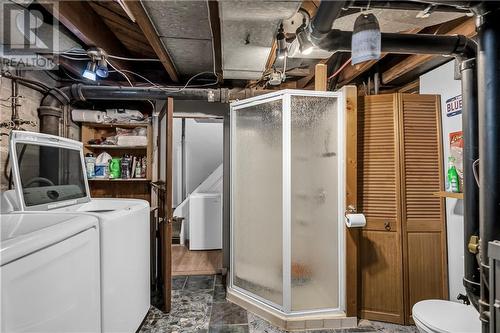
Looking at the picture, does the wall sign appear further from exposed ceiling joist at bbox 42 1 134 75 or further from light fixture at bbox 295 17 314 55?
exposed ceiling joist at bbox 42 1 134 75

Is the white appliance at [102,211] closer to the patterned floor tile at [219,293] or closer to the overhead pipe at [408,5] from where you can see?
the patterned floor tile at [219,293]

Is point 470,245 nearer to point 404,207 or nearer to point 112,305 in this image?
point 404,207

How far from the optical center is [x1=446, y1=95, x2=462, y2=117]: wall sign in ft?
6.20

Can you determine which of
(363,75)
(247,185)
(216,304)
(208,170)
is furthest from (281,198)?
(208,170)

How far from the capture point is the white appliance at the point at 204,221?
3.71m

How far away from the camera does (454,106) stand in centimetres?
195

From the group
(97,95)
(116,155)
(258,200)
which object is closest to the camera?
(258,200)

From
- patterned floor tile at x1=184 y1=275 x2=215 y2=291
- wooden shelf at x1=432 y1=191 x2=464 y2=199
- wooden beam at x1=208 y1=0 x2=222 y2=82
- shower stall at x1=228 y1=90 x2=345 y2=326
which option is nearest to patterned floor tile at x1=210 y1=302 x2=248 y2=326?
shower stall at x1=228 y1=90 x2=345 y2=326

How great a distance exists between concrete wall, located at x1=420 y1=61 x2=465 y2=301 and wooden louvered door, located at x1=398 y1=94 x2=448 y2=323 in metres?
0.04

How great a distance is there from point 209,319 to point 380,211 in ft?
5.82

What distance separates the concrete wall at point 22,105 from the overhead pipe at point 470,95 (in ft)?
8.07

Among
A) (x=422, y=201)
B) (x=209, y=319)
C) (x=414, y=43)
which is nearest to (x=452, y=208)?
(x=422, y=201)

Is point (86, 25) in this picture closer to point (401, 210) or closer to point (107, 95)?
point (107, 95)

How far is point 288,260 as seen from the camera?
2.03 metres
